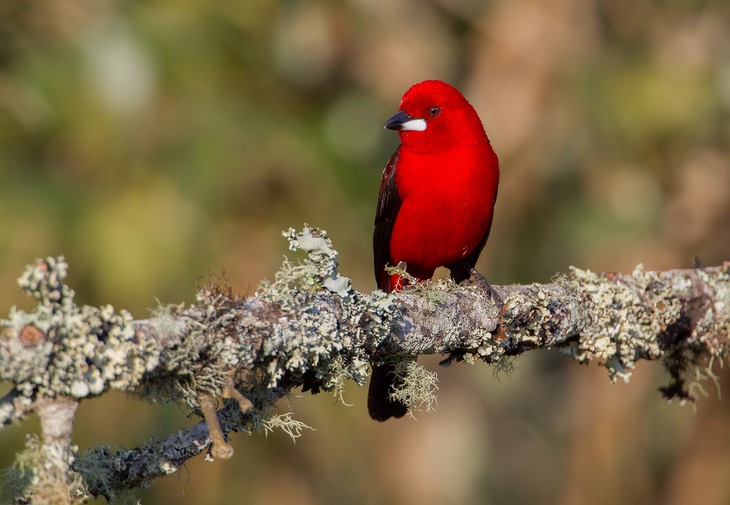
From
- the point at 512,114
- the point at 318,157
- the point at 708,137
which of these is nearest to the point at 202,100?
the point at 318,157

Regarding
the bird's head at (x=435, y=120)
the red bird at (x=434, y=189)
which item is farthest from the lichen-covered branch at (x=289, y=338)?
the bird's head at (x=435, y=120)

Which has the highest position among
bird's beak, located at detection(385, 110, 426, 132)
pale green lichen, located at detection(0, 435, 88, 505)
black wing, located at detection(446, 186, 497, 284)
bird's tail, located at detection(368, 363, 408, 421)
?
bird's beak, located at detection(385, 110, 426, 132)

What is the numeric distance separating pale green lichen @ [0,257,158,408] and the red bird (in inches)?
104

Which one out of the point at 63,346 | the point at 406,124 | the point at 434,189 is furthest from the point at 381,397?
the point at 63,346

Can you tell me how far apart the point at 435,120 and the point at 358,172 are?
→ 1.38ft

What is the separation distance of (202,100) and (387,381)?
58.3 inches

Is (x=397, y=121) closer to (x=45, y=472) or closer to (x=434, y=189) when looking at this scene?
(x=434, y=189)

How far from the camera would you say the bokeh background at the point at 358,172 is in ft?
13.9

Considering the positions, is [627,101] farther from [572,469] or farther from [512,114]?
[572,469]

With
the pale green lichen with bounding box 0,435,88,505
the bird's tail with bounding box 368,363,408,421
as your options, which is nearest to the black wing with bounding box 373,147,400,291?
the bird's tail with bounding box 368,363,408,421

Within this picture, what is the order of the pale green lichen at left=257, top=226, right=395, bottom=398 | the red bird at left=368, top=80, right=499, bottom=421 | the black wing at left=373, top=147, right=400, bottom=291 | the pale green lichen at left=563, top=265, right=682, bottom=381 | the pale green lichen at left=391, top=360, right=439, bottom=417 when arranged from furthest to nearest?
the black wing at left=373, top=147, right=400, bottom=291, the red bird at left=368, top=80, right=499, bottom=421, the pale green lichen at left=563, top=265, right=682, bottom=381, the pale green lichen at left=391, top=360, right=439, bottom=417, the pale green lichen at left=257, top=226, right=395, bottom=398

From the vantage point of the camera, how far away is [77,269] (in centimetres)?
445

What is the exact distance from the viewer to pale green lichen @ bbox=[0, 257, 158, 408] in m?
1.83

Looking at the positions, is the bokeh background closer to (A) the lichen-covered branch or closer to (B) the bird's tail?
(B) the bird's tail
